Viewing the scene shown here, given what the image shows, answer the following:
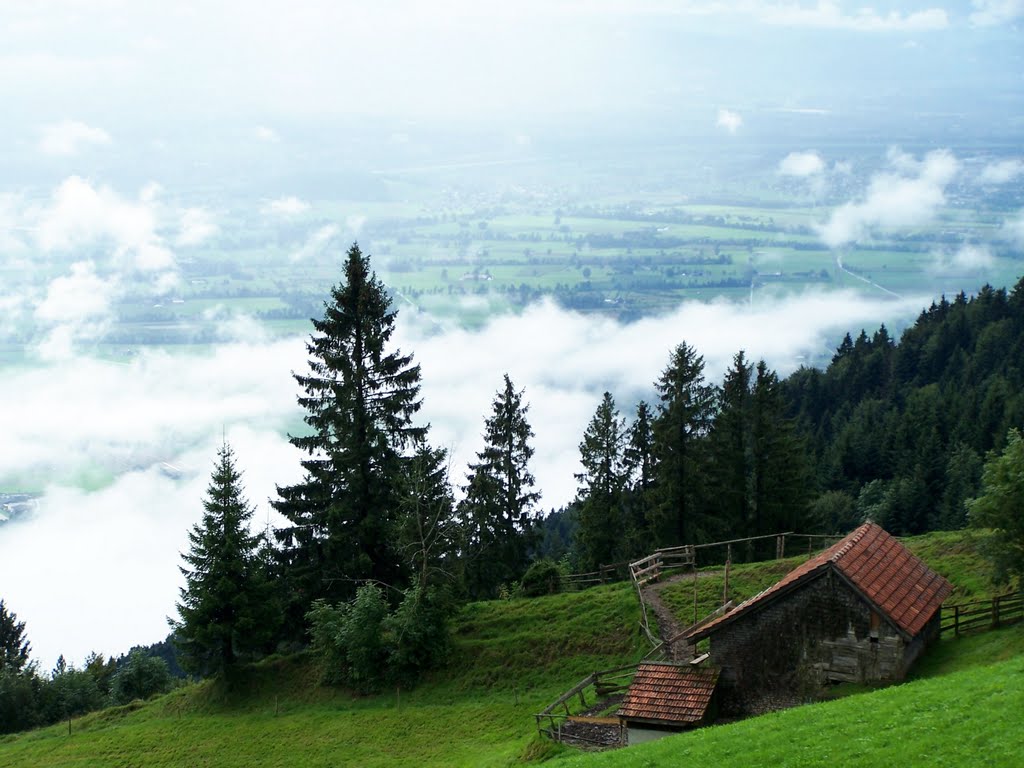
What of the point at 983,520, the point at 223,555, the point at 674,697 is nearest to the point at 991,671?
the point at 983,520

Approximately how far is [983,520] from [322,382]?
28.3 m

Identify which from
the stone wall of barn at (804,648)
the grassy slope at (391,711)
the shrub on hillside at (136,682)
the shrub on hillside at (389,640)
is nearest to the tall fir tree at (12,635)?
the shrub on hillside at (136,682)

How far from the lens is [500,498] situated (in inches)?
2108

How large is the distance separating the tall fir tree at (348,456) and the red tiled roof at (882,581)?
18.8 metres

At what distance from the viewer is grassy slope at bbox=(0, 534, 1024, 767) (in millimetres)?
33375

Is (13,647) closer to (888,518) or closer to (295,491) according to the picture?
(295,491)

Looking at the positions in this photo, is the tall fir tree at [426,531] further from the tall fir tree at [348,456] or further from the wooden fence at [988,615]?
the wooden fence at [988,615]

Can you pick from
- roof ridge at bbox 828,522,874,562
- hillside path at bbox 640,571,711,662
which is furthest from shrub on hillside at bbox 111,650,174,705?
roof ridge at bbox 828,522,874,562

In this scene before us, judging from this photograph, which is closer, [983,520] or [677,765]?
[677,765]

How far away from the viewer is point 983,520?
29312 mm

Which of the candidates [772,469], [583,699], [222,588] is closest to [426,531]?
[222,588]

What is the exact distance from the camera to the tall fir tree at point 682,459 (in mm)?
49906

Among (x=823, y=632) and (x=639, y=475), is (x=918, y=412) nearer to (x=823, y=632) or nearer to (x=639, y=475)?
(x=639, y=475)

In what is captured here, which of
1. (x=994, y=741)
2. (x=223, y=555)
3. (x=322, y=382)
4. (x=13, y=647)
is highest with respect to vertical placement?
(x=322, y=382)
